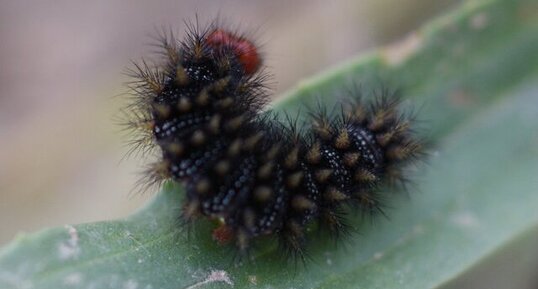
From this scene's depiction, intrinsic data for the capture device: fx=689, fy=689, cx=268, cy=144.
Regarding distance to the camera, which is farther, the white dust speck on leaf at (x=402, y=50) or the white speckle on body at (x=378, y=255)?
the white dust speck on leaf at (x=402, y=50)

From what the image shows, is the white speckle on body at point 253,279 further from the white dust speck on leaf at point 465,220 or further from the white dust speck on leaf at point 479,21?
the white dust speck on leaf at point 479,21

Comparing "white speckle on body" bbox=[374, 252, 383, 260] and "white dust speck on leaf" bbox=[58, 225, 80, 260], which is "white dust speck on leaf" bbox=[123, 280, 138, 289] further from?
"white speckle on body" bbox=[374, 252, 383, 260]

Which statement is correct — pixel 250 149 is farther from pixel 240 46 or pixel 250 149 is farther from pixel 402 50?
pixel 402 50

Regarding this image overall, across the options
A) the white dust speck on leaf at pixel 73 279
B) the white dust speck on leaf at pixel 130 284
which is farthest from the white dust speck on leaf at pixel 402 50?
the white dust speck on leaf at pixel 73 279

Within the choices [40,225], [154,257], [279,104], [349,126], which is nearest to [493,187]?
[349,126]

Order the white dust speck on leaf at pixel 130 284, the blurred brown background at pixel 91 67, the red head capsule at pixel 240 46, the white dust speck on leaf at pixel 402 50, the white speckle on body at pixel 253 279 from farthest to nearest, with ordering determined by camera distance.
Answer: the blurred brown background at pixel 91 67
the white dust speck on leaf at pixel 402 50
the red head capsule at pixel 240 46
the white speckle on body at pixel 253 279
the white dust speck on leaf at pixel 130 284

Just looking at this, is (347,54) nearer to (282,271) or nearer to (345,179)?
(345,179)

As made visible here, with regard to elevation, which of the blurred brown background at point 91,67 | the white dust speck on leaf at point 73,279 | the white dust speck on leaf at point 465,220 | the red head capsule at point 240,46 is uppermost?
the blurred brown background at point 91,67
